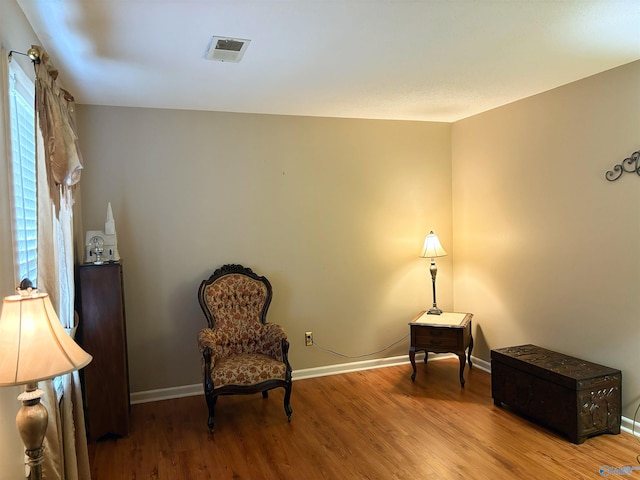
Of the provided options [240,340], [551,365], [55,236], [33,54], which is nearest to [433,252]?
[551,365]

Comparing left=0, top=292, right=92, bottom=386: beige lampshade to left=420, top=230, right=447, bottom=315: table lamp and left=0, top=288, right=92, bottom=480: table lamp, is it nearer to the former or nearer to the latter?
left=0, top=288, right=92, bottom=480: table lamp

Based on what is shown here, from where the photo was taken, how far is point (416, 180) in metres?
4.68

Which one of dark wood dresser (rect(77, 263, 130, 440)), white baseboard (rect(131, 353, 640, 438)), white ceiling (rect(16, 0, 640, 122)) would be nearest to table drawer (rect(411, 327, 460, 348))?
white baseboard (rect(131, 353, 640, 438))

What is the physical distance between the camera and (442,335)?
13.4ft

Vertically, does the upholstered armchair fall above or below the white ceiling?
below

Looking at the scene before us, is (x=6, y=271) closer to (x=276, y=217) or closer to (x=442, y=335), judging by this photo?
(x=276, y=217)

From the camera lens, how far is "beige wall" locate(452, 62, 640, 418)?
312cm

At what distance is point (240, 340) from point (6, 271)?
7.44ft

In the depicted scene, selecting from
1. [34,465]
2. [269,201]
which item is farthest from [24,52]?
[269,201]

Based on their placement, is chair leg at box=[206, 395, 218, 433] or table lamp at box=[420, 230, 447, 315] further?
table lamp at box=[420, 230, 447, 315]

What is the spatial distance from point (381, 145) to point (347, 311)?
5.37 ft

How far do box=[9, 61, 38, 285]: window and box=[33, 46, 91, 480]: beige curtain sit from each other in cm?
7

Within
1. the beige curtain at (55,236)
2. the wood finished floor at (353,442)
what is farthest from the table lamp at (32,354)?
the wood finished floor at (353,442)

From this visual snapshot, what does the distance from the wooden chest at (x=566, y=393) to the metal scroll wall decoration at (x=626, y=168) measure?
1301mm
